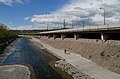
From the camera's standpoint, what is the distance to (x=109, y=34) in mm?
55688

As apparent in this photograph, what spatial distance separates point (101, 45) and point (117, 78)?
20.1 metres

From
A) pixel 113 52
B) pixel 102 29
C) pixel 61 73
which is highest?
pixel 102 29

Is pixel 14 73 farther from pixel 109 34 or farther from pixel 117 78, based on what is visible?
pixel 109 34

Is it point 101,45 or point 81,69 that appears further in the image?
point 101,45

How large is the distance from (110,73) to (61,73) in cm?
969

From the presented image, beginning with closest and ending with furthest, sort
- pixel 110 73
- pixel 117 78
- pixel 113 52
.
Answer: pixel 117 78
pixel 110 73
pixel 113 52

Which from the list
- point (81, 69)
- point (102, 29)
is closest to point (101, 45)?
point (102, 29)

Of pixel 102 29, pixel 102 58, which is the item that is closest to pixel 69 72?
pixel 102 58

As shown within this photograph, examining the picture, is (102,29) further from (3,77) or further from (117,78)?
(3,77)

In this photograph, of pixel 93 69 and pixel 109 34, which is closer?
pixel 93 69

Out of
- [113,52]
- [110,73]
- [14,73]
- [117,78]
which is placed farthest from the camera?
[113,52]

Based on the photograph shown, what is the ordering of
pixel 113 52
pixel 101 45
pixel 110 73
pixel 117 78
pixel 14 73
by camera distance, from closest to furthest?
pixel 117 78
pixel 110 73
pixel 14 73
pixel 113 52
pixel 101 45

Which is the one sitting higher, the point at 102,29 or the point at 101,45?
the point at 102,29

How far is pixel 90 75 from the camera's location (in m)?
38.0
